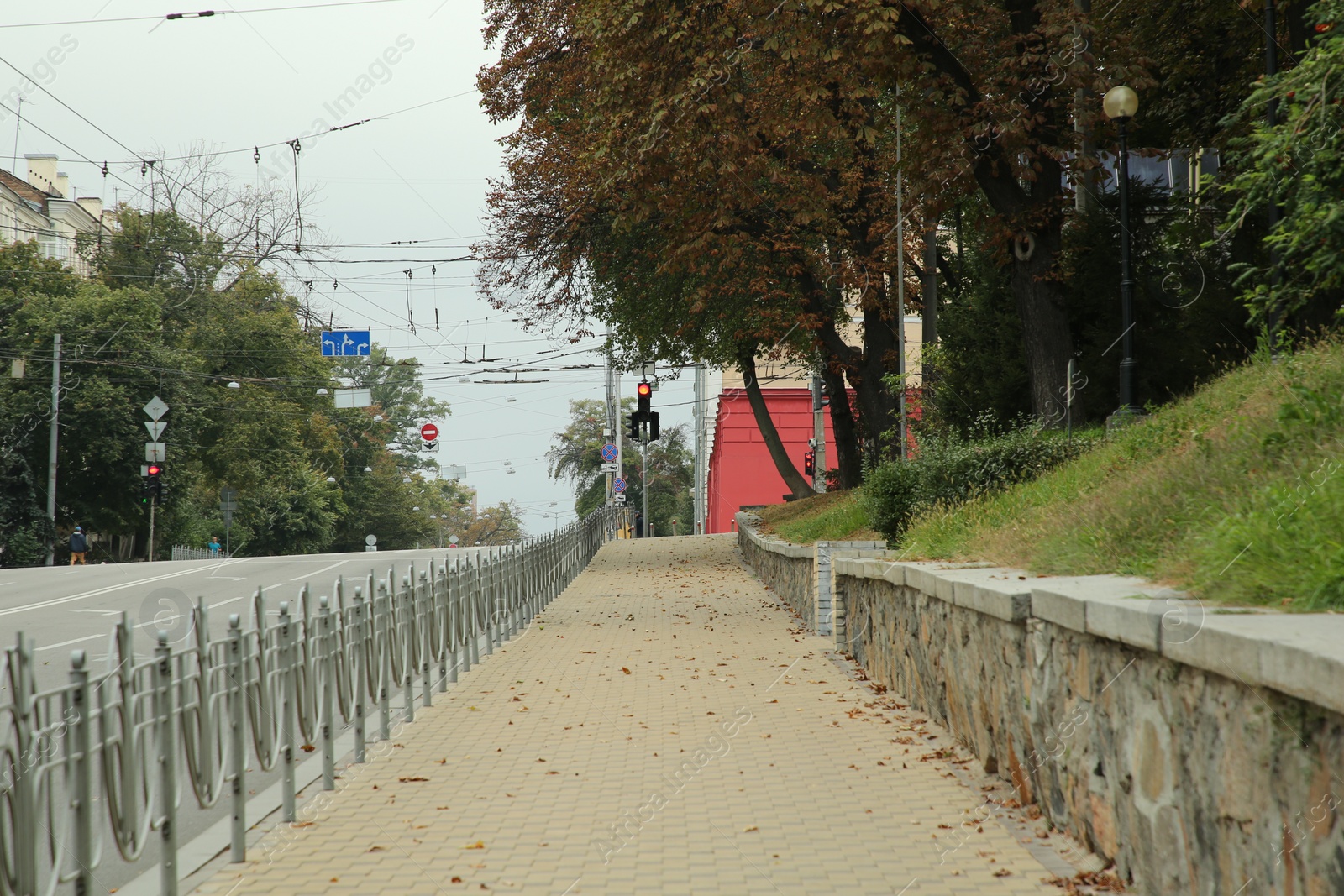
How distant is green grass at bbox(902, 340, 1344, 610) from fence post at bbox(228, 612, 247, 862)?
4.16m

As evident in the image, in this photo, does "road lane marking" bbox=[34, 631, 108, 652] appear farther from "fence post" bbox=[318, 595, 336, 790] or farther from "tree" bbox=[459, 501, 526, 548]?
"tree" bbox=[459, 501, 526, 548]

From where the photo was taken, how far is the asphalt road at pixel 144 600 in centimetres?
792

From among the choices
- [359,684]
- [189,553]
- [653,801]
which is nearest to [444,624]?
[359,684]

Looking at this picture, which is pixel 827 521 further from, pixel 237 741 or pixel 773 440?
pixel 237 741

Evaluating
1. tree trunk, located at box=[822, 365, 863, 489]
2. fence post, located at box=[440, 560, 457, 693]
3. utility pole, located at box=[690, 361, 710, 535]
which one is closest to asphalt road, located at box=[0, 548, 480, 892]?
fence post, located at box=[440, 560, 457, 693]

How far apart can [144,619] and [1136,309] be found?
14.3m

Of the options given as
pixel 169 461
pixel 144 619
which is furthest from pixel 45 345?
pixel 144 619

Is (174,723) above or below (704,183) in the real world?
below

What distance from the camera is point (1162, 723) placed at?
432 centimetres

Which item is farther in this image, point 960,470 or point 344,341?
point 344,341

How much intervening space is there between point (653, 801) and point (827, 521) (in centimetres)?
1193

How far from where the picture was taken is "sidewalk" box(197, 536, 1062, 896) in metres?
5.12

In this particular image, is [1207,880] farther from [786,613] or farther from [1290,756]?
[786,613]

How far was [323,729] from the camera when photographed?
691 cm
